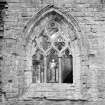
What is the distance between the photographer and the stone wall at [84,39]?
8.14 meters

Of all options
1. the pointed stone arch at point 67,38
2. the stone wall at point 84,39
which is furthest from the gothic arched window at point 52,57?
the stone wall at point 84,39

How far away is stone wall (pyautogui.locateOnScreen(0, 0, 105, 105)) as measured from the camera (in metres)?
8.14

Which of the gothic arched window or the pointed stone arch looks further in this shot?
the gothic arched window

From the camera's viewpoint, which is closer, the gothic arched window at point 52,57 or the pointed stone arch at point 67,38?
the pointed stone arch at point 67,38

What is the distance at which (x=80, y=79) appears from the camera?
822 centimetres

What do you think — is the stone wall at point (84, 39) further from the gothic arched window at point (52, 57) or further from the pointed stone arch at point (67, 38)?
the gothic arched window at point (52, 57)

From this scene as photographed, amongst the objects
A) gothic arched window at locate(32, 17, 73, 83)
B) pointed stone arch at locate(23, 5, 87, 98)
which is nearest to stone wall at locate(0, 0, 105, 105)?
pointed stone arch at locate(23, 5, 87, 98)

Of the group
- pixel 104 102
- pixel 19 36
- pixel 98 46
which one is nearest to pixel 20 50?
pixel 19 36

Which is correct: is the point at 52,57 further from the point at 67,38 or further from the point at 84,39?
the point at 84,39

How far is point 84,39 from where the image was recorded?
821 centimetres

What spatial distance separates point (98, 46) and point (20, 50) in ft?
7.65

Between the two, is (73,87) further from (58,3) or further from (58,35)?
(58,3)

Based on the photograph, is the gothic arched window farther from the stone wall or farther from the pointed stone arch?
the stone wall

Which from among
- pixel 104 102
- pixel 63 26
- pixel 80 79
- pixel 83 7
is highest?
pixel 83 7
